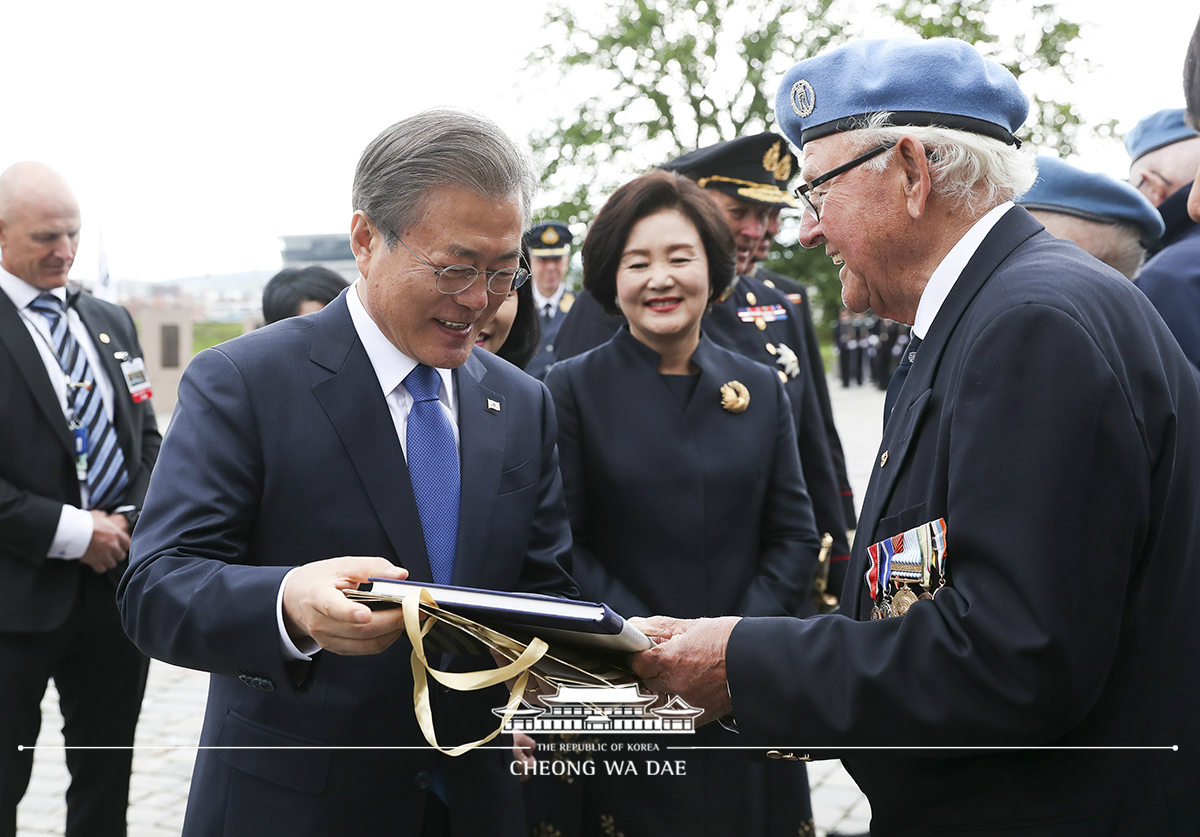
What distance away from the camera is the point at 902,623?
1.58 m

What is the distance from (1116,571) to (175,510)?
1.58m

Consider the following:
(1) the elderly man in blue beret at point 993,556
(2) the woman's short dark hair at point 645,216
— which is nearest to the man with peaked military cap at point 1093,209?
(2) the woman's short dark hair at point 645,216

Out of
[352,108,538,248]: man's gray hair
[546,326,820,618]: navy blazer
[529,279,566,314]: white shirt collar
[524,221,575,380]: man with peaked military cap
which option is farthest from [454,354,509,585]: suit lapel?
[529,279,566,314]: white shirt collar

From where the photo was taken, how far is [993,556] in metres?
1.47

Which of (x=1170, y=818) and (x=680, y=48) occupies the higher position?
(x=680, y=48)

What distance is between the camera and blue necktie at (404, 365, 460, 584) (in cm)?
207

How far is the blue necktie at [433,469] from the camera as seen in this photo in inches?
81.5

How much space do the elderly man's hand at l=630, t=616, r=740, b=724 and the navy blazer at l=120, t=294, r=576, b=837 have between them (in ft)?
1.37

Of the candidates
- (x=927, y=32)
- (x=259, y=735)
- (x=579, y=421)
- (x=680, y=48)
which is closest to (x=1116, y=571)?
(x=259, y=735)

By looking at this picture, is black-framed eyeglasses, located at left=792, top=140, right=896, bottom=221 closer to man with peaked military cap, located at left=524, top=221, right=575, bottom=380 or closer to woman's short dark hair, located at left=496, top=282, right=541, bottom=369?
woman's short dark hair, located at left=496, top=282, right=541, bottom=369

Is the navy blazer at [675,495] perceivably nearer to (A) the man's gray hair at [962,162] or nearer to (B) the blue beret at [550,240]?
(A) the man's gray hair at [962,162]

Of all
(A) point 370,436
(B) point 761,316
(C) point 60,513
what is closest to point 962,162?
(A) point 370,436

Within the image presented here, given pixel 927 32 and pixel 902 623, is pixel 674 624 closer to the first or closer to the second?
pixel 902 623

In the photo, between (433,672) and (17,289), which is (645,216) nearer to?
(433,672)
